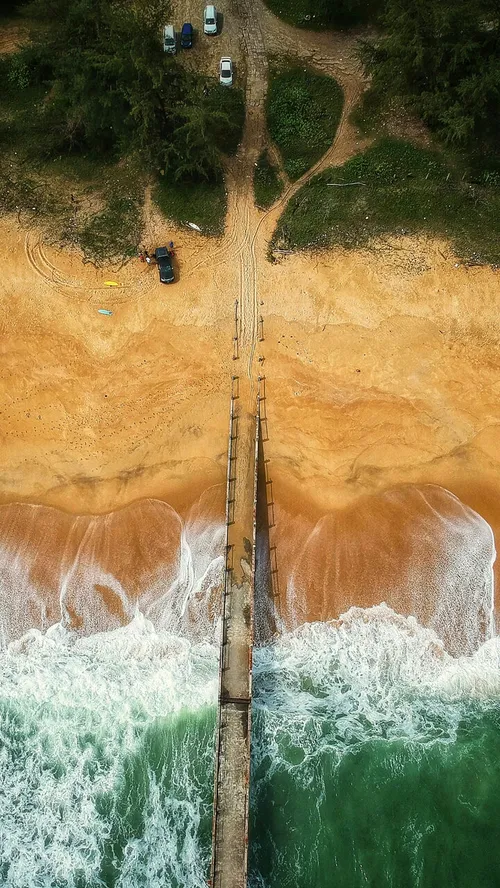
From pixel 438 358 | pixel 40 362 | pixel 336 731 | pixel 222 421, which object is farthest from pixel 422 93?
pixel 336 731

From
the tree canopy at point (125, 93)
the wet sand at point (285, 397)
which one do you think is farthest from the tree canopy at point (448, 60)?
the tree canopy at point (125, 93)

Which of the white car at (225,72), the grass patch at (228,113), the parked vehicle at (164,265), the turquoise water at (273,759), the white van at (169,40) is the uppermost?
the white van at (169,40)

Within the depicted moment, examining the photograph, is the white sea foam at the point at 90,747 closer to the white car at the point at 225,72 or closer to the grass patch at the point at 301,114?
the grass patch at the point at 301,114

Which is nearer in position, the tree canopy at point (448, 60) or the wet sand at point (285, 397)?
the wet sand at point (285, 397)

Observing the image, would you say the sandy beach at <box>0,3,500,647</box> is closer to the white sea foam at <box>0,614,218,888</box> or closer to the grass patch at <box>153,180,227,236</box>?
the grass patch at <box>153,180,227,236</box>

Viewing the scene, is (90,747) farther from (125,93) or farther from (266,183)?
(125,93)

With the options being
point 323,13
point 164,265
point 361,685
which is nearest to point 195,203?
point 164,265

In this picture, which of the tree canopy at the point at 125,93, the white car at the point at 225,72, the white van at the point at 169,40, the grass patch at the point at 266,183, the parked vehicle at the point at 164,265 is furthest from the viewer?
the white van at the point at 169,40
